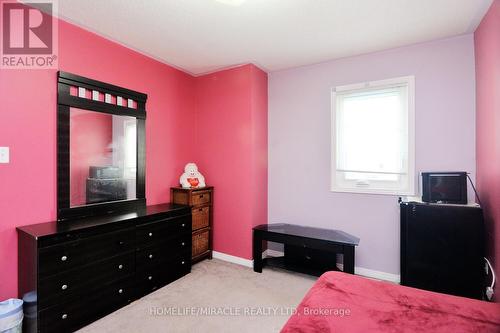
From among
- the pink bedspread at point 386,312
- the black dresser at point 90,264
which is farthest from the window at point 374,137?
the black dresser at point 90,264

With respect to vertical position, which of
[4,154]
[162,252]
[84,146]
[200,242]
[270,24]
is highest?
[270,24]

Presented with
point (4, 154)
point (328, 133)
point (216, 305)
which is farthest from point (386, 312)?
point (4, 154)

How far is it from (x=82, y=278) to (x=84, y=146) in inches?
47.1

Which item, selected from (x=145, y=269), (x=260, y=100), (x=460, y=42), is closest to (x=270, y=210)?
(x=260, y=100)

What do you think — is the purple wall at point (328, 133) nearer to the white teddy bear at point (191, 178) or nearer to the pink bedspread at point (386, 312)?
the white teddy bear at point (191, 178)

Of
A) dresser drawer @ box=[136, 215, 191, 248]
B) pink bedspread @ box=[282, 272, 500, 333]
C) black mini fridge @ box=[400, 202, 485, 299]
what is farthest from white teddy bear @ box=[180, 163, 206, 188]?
black mini fridge @ box=[400, 202, 485, 299]

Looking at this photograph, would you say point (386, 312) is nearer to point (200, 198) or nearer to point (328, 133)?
point (328, 133)

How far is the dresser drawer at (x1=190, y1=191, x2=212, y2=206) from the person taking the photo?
10.4 feet

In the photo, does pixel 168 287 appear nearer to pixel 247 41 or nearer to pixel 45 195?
pixel 45 195

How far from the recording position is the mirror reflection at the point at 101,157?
7.68 feet

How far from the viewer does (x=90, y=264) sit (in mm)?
2010

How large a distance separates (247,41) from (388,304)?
258 centimetres

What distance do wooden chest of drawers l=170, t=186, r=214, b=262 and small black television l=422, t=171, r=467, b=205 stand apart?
2472mm

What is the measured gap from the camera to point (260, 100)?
341cm
